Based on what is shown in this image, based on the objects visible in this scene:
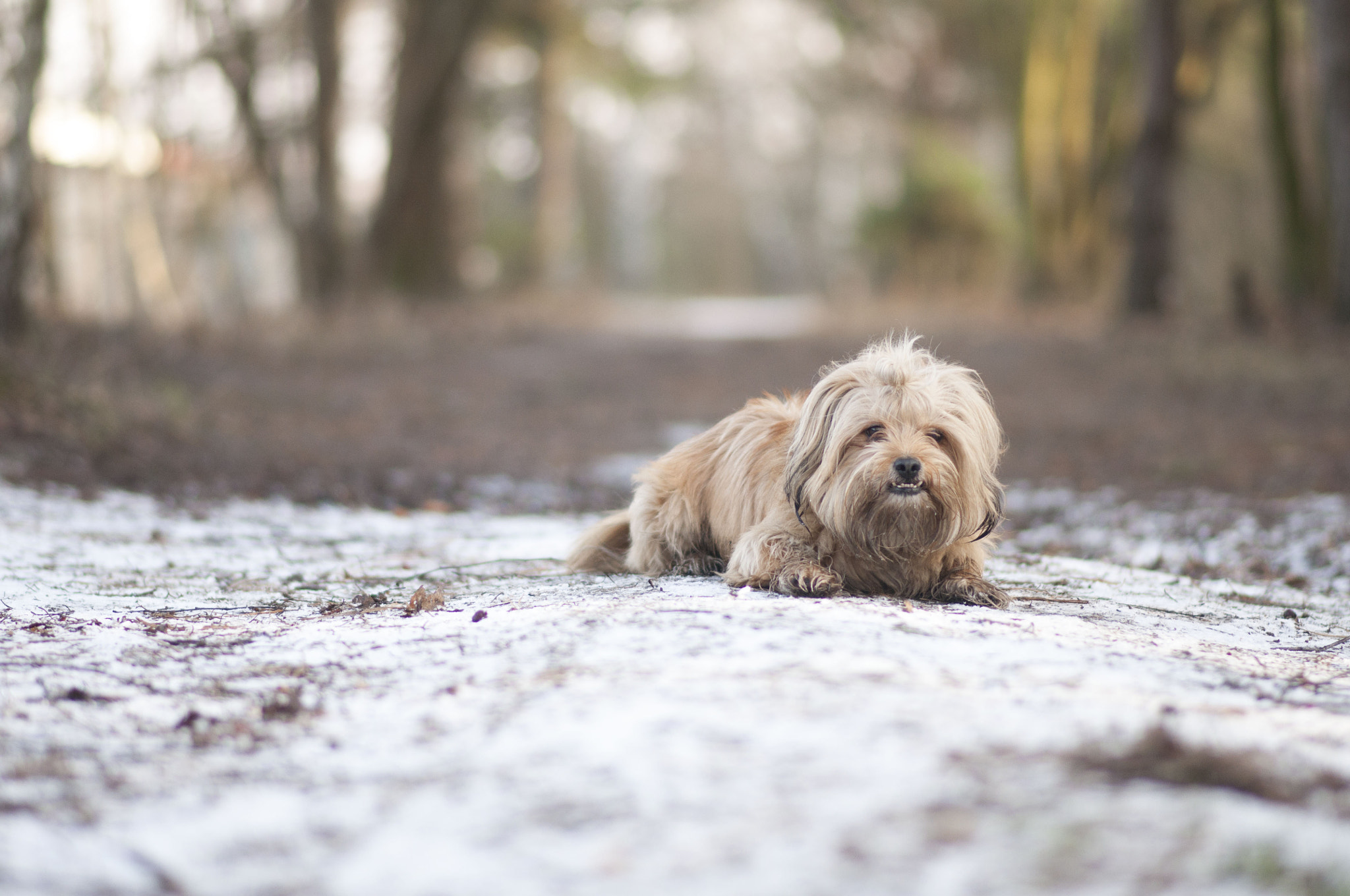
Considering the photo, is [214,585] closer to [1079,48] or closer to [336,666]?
[336,666]

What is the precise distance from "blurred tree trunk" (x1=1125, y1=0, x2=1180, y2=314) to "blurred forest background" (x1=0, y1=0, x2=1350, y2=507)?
0.05m

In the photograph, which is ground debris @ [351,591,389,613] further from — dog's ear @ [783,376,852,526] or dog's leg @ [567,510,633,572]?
dog's ear @ [783,376,852,526]

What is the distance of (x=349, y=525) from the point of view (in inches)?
297

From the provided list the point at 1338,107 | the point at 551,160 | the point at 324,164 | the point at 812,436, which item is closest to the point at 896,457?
the point at 812,436

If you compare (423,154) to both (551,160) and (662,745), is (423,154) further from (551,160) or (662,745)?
(662,745)

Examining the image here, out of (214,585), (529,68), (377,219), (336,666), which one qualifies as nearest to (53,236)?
(377,219)

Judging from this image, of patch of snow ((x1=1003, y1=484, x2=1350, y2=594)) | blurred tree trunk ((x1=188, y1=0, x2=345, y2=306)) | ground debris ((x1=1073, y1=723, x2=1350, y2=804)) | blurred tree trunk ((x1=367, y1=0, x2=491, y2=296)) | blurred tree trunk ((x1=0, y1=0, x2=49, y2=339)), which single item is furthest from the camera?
blurred tree trunk ((x1=367, y1=0, x2=491, y2=296))

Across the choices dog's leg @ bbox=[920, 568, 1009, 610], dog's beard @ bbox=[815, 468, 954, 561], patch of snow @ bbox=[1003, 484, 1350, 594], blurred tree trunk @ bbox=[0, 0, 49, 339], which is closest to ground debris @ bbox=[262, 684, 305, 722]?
dog's beard @ bbox=[815, 468, 954, 561]

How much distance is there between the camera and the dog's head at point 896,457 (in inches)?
180

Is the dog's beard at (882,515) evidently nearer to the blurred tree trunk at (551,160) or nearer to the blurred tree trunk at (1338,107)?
the blurred tree trunk at (1338,107)

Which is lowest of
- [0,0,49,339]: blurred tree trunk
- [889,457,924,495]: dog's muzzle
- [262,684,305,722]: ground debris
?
[262,684,305,722]: ground debris

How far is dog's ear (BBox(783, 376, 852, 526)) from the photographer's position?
4777mm

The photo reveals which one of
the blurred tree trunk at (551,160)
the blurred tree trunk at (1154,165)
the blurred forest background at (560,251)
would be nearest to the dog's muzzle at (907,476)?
the blurred forest background at (560,251)

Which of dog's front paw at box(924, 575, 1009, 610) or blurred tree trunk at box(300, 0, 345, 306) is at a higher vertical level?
blurred tree trunk at box(300, 0, 345, 306)
